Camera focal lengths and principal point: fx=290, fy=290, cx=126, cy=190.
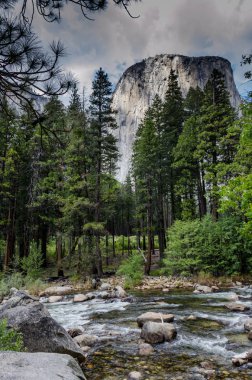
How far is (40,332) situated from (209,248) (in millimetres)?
14995

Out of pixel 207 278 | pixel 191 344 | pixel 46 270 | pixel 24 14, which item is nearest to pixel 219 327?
pixel 191 344

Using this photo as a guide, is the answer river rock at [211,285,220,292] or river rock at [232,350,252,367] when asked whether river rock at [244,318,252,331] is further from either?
river rock at [211,285,220,292]

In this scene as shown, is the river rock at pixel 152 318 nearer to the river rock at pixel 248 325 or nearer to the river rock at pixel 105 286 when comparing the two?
the river rock at pixel 248 325

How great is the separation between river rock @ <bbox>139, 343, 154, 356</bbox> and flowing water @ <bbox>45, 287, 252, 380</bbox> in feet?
0.37

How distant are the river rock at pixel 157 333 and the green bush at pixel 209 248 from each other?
37.2 ft

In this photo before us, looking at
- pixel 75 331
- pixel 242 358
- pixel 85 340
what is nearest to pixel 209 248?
pixel 75 331

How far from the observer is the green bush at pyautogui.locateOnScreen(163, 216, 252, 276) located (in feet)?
60.0

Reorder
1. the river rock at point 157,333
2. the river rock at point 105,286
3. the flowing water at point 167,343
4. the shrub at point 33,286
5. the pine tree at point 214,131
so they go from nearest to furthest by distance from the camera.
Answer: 1. the flowing water at point 167,343
2. the river rock at point 157,333
3. the shrub at point 33,286
4. the river rock at point 105,286
5. the pine tree at point 214,131

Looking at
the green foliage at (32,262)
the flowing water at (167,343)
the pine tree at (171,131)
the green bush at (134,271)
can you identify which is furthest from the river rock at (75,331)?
the pine tree at (171,131)

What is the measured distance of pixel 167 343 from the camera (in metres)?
6.95

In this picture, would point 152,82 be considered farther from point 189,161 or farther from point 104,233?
point 104,233

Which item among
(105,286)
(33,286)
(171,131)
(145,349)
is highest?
(171,131)

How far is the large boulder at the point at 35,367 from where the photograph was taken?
288cm

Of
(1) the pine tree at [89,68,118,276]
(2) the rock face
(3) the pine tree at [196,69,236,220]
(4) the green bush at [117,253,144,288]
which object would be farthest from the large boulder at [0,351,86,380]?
(2) the rock face
